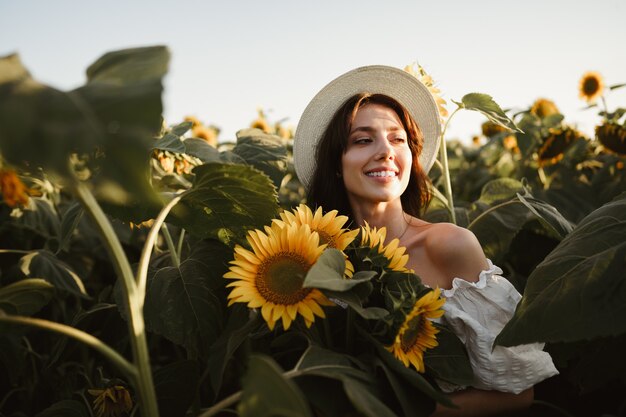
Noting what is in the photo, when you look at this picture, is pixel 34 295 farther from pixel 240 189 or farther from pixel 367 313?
pixel 367 313

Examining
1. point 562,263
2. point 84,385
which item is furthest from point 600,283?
point 84,385

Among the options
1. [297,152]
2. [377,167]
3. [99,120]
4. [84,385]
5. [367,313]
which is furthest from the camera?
[297,152]

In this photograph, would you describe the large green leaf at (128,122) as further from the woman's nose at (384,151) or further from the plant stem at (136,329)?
the woman's nose at (384,151)

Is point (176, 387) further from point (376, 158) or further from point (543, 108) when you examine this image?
point (543, 108)

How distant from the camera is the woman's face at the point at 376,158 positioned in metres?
1.47

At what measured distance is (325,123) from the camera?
1.75 metres

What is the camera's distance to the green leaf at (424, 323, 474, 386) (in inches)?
40.2

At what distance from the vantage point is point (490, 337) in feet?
3.96

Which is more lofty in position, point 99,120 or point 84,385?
point 99,120

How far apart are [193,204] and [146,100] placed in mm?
499

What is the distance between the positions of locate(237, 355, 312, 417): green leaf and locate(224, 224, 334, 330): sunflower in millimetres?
268

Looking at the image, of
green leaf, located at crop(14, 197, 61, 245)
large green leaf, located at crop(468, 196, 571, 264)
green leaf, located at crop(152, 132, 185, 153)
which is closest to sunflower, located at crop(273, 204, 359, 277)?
green leaf, located at crop(152, 132, 185, 153)

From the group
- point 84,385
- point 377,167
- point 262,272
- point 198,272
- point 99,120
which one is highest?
point 99,120

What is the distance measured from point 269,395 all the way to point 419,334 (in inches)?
17.8
